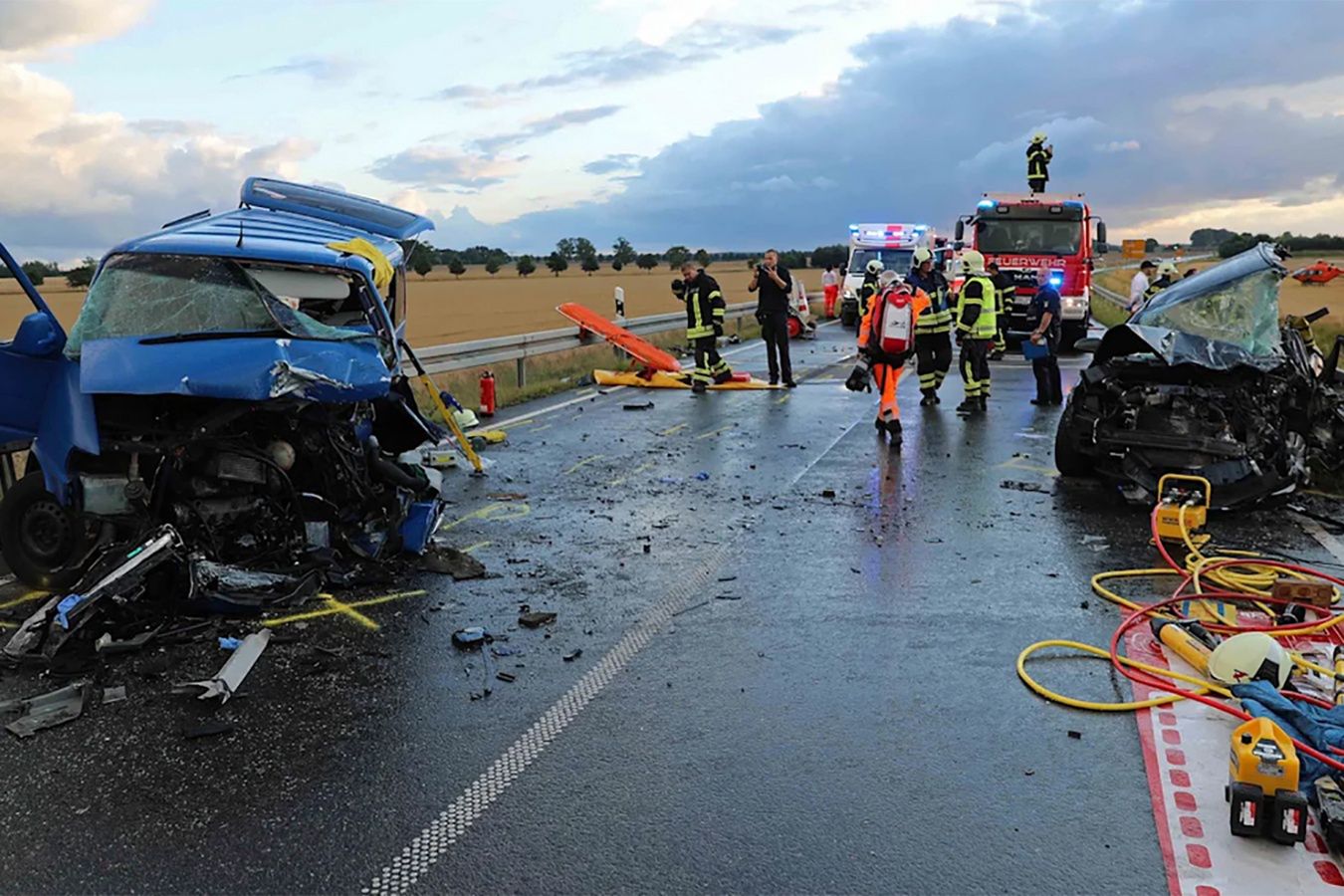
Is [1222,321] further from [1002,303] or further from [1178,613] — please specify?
[1002,303]

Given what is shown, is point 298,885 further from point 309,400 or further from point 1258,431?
point 1258,431

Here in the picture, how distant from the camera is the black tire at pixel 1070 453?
8.33 meters

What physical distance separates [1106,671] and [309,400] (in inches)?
161

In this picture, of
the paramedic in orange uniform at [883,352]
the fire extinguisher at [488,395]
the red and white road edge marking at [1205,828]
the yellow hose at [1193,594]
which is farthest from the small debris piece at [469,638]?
the fire extinguisher at [488,395]

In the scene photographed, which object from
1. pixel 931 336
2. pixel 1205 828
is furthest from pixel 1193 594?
pixel 931 336

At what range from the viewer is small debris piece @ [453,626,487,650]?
4.88 m

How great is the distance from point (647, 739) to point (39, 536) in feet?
12.5

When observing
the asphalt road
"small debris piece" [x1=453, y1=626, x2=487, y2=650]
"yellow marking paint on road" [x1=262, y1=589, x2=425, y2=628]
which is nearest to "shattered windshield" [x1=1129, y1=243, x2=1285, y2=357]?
the asphalt road

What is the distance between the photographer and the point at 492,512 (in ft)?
24.8

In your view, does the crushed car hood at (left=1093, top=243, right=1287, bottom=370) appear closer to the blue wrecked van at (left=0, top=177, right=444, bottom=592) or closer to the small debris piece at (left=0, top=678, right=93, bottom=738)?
the blue wrecked van at (left=0, top=177, right=444, bottom=592)

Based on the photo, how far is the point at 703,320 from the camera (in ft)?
49.4

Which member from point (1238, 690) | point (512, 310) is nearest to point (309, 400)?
point (1238, 690)

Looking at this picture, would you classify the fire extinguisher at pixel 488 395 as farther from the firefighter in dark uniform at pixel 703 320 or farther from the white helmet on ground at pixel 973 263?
the white helmet on ground at pixel 973 263

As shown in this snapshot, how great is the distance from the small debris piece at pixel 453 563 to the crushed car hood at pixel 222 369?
3.84 feet
